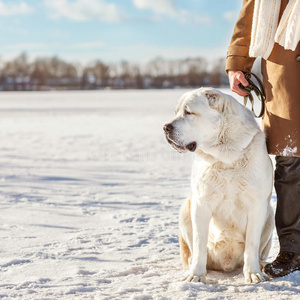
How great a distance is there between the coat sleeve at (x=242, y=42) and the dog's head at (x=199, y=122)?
36cm

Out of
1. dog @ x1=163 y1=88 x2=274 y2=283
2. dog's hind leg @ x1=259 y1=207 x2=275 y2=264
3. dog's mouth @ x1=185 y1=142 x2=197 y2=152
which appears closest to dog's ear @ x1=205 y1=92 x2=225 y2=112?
dog @ x1=163 y1=88 x2=274 y2=283

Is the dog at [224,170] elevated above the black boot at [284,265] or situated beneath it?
elevated above

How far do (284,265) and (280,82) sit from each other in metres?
1.29

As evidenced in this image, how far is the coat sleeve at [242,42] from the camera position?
3065mm

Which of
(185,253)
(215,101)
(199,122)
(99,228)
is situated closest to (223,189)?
(199,122)

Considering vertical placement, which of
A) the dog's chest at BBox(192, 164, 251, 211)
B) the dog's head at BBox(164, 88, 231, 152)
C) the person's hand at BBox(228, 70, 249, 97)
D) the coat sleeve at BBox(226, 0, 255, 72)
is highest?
the coat sleeve at BBox(226, 0, 255, 72)

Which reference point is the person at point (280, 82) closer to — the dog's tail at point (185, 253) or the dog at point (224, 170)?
the dog at point (224, 170)

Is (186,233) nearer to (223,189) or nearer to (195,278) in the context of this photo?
(195,278)

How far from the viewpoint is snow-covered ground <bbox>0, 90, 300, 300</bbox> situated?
9.14 feet

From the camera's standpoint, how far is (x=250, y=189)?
2777 mm

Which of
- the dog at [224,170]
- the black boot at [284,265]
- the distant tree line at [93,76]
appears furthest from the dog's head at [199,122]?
the distant tree line at [93,76]

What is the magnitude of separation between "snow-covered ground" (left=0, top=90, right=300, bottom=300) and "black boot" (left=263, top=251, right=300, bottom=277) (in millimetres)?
67

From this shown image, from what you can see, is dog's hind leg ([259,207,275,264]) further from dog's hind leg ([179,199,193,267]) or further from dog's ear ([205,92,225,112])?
dog's ear ([205,92,225,112])

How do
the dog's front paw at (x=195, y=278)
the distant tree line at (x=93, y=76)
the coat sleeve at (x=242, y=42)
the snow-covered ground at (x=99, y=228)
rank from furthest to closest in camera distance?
the distant tree line at (x=93, y=76) < the coat sleeve at (x=242, y=42) < the dog's front paw at (x=195, y=278) < the snow-covered ground at (x=99, y=228)
